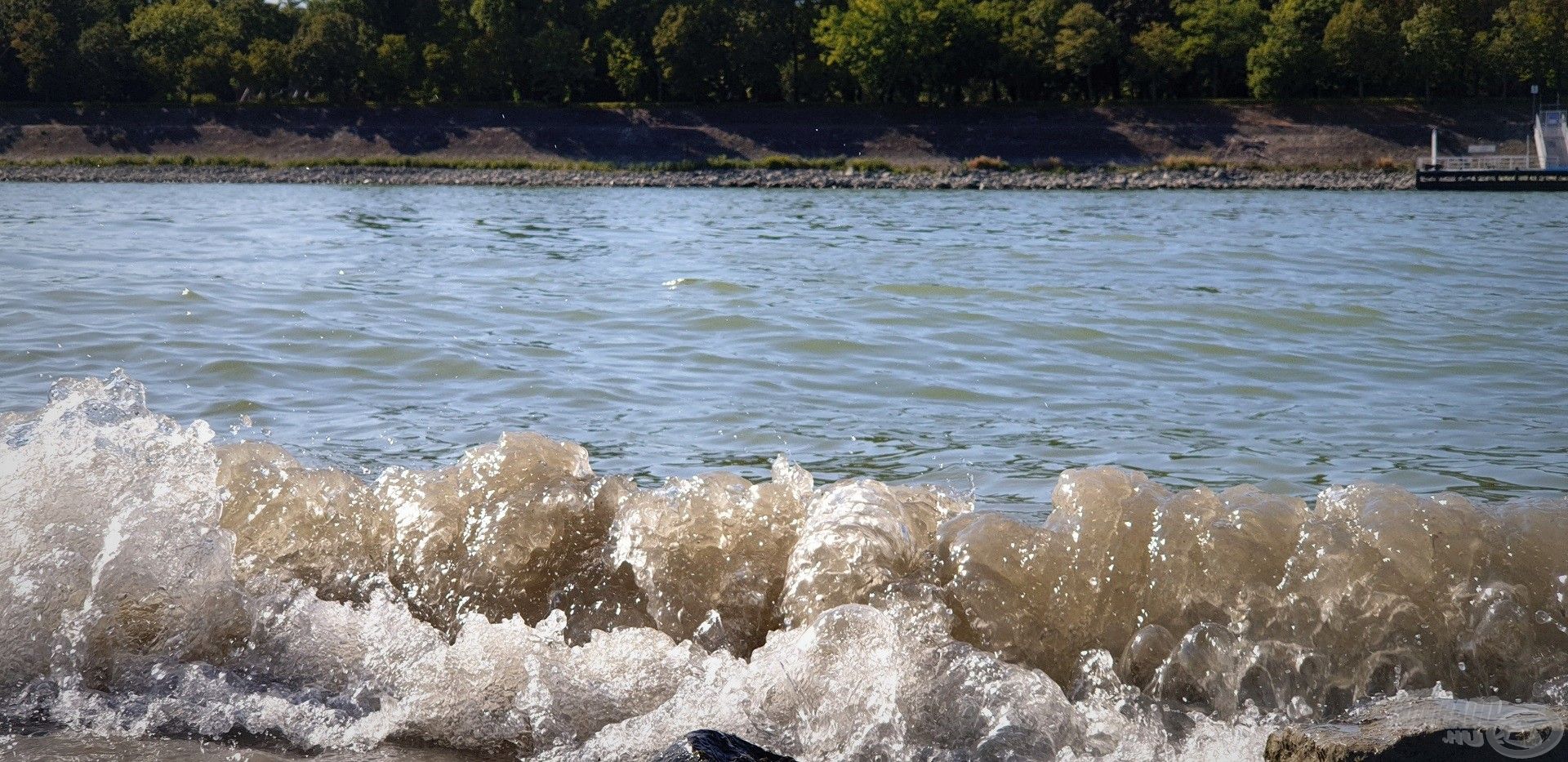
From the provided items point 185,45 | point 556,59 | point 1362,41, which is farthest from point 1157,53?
point 185,45

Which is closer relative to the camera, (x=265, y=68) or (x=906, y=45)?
(x=906, y=45)

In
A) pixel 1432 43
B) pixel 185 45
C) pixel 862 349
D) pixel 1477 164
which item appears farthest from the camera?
pixel 185 45

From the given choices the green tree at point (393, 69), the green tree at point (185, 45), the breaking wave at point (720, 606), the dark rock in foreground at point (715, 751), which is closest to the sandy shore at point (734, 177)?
the green tree at point (185, 45)

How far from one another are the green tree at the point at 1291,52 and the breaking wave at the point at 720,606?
192 ft

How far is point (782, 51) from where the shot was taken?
6819 cm

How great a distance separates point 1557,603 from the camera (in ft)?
13.1

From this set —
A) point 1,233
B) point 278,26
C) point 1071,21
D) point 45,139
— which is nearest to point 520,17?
→ point 278,26

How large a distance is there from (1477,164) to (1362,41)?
16.5 meters

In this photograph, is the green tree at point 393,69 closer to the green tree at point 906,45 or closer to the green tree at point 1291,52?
the green tree at point 906,45

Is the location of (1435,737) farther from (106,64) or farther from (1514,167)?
(106,64)

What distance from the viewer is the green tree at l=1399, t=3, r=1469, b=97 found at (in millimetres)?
57375

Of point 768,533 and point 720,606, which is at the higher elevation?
point 768,533

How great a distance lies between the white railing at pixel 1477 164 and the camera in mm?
42625

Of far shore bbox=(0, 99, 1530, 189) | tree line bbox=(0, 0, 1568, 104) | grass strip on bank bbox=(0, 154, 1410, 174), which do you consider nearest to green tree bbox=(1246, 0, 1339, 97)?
tree line bbox=(0, 0, 1568, 104)
